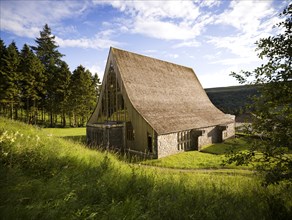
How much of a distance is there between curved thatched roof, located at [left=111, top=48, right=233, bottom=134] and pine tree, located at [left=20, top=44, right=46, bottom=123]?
23.3 meters

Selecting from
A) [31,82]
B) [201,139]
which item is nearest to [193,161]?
[201,139]

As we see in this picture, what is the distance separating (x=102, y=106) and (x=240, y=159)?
20.4 metres

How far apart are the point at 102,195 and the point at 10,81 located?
124ft

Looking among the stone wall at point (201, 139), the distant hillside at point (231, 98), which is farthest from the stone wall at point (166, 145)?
the distant hillside at point (231, 98)

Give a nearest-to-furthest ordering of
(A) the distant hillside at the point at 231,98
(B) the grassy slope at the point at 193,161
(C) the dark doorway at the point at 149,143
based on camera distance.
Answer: (B) the grassy slope at the point at 193,161 < (C) the dark doorway at the point at 149,143 < (A) the distant hillside at the point at 231,98

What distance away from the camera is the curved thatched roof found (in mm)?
19922

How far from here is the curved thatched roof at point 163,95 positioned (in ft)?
65.4

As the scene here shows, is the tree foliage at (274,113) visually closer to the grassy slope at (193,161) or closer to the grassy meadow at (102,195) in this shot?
the grassy meadow at (102,195)

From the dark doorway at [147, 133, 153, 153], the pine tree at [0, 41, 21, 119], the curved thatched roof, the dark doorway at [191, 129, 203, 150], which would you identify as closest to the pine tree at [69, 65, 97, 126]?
the pine tree at [0, 41, 21, 119]

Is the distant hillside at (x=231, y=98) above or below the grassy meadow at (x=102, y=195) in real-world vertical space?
above

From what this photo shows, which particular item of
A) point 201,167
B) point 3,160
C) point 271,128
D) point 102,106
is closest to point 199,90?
point 102,106

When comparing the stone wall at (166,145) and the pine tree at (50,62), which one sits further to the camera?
the pine tree at (50,62)

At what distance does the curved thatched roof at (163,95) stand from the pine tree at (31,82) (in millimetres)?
23311

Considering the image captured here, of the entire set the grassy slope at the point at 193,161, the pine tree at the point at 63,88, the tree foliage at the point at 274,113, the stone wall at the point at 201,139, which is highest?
the pine tree at the point at 63,88
